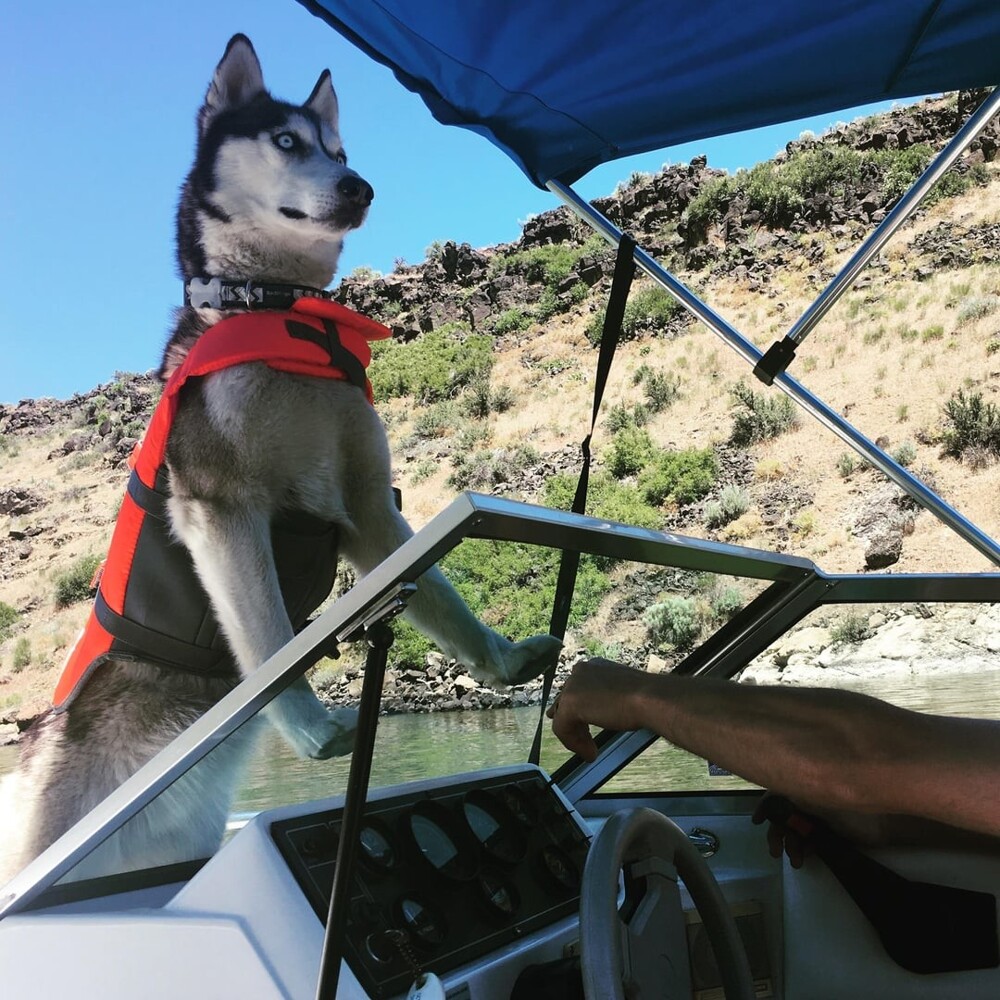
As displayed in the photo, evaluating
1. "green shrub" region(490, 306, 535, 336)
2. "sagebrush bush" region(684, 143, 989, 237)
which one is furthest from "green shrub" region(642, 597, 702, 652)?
"sagebrush bush" region(684, 143, 989, 237)

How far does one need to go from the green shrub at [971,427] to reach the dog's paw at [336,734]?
13520 mm

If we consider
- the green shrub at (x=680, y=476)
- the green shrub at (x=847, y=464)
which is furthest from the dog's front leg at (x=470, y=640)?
the green shrub at (x=847, y=464)

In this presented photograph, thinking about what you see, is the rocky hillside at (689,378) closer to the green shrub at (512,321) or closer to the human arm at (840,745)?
the green shrub at (512,321)

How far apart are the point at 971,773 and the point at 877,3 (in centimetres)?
95

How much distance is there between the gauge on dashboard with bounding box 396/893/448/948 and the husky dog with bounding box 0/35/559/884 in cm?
105

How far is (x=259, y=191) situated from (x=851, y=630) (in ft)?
5.52

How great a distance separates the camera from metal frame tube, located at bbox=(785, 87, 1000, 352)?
140 centimetres

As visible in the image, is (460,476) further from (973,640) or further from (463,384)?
(973,640)

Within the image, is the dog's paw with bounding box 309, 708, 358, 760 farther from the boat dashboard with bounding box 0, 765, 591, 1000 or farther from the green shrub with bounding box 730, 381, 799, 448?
the green shrub with bounding box 730, 381, 799, 448

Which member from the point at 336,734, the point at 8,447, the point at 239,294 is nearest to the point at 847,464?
the point at 239,294

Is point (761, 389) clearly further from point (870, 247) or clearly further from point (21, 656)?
point (870, 247)

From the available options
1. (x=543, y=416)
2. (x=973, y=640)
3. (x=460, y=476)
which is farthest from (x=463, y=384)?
(x=973, y=640)

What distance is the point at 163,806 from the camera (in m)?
0.77

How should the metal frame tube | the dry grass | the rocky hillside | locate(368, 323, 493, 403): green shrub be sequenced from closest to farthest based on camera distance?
1. the metal frame tube
2. the rocky hillside
3. the dry grass
4. locate(368, 323, 493, 403): green shrub
